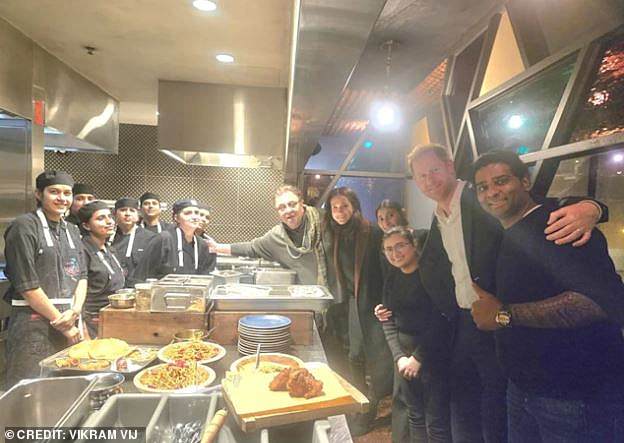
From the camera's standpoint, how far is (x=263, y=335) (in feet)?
5.09

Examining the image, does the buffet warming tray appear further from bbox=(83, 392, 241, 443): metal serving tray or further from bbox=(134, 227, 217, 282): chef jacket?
bbox=(134, 227, 217, 282): chef jacket

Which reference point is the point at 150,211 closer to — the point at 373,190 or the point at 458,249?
the point at 373,190

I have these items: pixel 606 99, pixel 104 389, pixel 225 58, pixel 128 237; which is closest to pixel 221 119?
pixel 225 58

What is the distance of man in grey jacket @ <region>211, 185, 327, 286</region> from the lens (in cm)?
287

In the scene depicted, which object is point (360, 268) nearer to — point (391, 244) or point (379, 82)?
point (391, 244)

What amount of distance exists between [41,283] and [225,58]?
200 cm

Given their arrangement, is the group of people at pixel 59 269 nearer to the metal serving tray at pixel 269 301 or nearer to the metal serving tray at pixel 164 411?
the metal serving tray at pixel 269 301

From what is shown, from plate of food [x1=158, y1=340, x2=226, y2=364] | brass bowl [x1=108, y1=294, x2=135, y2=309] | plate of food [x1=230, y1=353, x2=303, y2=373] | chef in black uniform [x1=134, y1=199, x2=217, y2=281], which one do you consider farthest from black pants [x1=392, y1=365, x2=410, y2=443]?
chef in black uniform [x1=134, y1=199, x2=217, y2=281]

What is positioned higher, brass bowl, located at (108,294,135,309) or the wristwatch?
the wristwatch

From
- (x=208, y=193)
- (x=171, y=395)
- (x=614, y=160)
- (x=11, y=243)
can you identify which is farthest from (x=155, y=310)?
(x=208, y=193)

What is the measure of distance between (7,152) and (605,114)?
135 inches

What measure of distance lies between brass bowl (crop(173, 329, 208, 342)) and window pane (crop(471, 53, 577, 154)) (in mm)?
1469

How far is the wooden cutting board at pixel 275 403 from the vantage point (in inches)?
36.5

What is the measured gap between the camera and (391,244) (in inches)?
83.7
